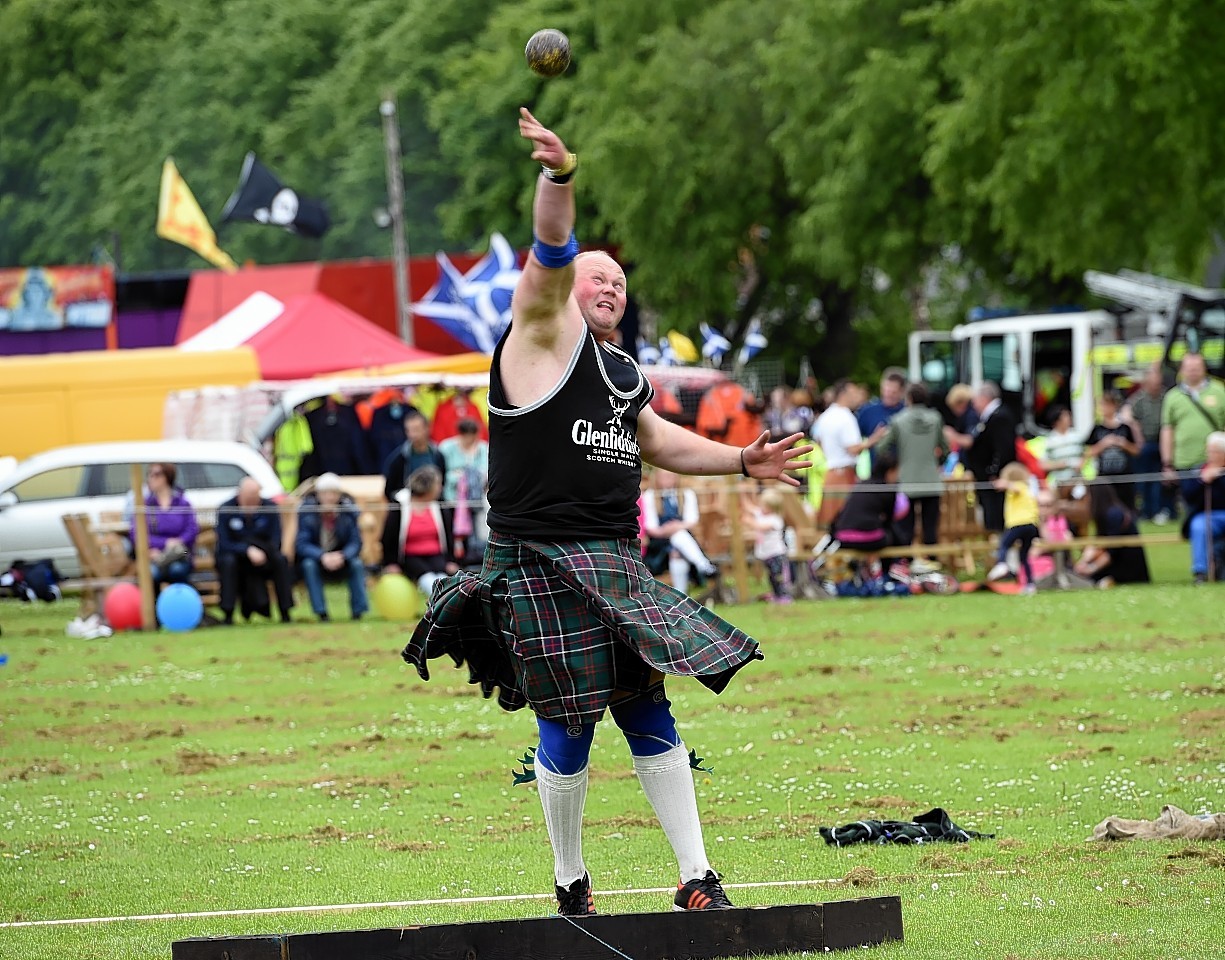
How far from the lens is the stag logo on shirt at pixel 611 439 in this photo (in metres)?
4.79

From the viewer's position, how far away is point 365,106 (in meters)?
43.3

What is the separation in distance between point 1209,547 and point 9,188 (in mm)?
45213

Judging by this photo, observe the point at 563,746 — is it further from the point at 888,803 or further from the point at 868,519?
the point at 868,519

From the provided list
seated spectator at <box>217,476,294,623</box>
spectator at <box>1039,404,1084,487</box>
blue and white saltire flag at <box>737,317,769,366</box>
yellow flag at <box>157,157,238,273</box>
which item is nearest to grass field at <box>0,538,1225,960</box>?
seated spectator at <box>217,476,294,623</box>

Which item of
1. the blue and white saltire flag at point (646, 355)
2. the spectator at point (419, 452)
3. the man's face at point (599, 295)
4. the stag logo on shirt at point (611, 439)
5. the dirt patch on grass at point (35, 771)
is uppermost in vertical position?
the blue and white saltire flag at point (646, 355)

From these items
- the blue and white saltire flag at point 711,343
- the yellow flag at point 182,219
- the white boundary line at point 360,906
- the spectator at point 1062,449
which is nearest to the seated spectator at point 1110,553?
the spectator at point 1062,449

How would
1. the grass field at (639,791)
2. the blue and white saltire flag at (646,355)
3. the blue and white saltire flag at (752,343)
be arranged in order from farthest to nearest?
the blue and white saltire flag at (752,343), the blue and white saltire flag at (646,355), the grass field at (639,791)

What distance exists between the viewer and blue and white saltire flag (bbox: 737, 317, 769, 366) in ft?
115

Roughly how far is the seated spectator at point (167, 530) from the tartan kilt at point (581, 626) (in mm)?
11095

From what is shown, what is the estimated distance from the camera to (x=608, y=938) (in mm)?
4535

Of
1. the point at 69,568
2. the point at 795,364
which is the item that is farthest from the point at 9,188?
the point at 69,568

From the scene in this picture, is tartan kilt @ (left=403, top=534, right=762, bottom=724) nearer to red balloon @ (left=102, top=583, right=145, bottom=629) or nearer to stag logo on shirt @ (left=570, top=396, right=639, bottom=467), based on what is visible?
stag logo on shirt @ (left=570, top=396, right=639, bottom=467)

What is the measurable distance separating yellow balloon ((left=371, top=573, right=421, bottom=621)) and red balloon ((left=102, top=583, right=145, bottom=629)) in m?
1.86

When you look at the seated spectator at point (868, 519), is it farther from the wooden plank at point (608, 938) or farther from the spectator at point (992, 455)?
the wooden plank at point (608, 938)
